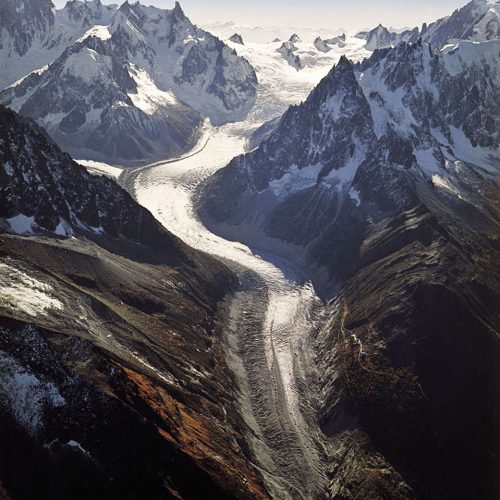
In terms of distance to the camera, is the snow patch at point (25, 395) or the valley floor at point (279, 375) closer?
the snow patch at point (25, 395)

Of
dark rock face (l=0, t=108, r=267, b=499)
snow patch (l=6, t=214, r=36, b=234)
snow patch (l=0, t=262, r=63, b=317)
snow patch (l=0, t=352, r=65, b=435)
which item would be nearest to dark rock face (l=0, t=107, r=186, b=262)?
dark rock face (l=0, t=108, r=267, b=499)

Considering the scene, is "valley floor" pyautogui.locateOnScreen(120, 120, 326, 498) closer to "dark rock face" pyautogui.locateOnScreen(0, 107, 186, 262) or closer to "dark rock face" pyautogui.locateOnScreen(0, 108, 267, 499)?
"dark rock face" pyautogui.locateOnScreen(0, 108, 267, 499)

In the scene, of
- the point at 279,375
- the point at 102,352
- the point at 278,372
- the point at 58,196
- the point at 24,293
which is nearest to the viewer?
the point at 102,352

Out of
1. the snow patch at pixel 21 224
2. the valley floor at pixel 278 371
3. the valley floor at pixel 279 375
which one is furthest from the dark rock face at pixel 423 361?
the snow patch at pixel 21 224

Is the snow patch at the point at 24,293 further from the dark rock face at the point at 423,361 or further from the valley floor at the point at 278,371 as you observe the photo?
the dark rock face at the point at 423,361

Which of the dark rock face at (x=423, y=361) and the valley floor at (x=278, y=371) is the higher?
the dark rock face at (x=423, y=361)

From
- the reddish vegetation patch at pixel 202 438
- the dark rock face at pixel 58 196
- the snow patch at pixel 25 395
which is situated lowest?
the snow patch at pixel 25 395

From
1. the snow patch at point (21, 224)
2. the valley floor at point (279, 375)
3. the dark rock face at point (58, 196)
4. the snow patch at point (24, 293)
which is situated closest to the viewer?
the snow patch at point (24, 293)

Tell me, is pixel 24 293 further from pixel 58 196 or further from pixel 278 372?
pixel 278 372

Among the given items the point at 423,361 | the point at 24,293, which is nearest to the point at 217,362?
the point at 423,361
